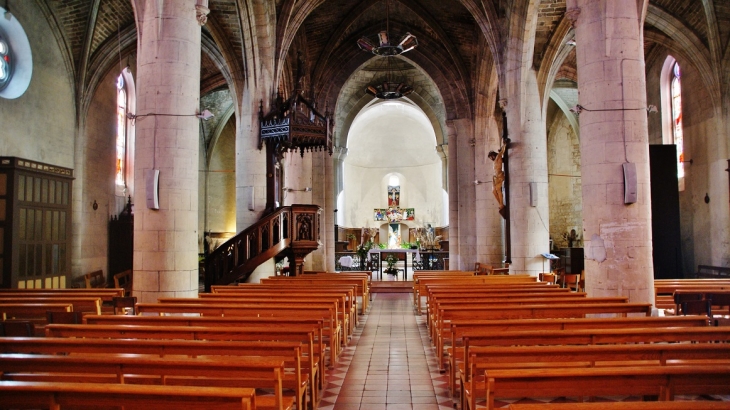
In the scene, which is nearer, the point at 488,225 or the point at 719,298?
the point at 719,298

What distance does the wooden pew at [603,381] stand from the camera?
326 centimetres

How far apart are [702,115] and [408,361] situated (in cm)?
1578

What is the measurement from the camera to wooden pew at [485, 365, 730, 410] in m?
3.26

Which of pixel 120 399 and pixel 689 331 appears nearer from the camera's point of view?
pixel 120 399

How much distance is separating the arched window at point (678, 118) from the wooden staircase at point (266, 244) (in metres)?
13.5

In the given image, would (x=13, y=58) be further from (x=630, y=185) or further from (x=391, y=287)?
(x=630, y=185)

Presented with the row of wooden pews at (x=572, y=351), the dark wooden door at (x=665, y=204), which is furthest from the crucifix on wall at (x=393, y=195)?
the row of wooden pews at (x=572, y=351)

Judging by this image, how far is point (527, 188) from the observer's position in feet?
50.1

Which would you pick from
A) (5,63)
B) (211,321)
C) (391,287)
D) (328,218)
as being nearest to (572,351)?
(211,321)

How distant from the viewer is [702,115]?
18047 millimetres

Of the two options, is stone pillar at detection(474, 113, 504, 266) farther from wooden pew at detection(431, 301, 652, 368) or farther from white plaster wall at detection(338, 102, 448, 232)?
white plaster wall at detection(338, 102, 448, 232)

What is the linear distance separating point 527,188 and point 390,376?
990 cm

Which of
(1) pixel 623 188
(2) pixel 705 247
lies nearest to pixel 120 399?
(1) pixel 623 188

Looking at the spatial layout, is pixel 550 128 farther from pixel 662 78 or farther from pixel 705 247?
pixel 705 247
